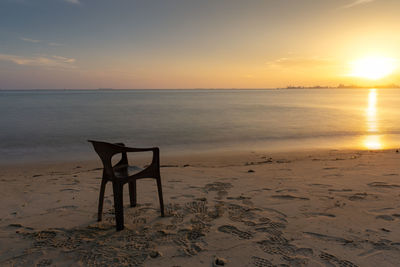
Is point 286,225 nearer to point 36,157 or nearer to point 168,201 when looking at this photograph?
point 168,201

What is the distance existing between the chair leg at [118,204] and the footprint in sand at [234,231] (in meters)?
1.29

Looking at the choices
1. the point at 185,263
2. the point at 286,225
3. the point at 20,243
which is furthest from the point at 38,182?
the point at 286,225

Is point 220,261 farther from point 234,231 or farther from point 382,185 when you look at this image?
point 382,185

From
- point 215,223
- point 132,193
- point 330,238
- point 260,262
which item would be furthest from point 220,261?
point 132,193

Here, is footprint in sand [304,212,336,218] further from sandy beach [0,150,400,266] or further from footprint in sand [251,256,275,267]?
footprint in sand [251,256,275,267]

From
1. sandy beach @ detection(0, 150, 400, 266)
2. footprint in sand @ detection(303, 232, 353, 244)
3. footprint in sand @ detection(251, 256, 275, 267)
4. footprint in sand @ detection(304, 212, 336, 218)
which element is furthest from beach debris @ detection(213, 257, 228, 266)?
footprint in sand @ detection(304, 212, 336, 218)

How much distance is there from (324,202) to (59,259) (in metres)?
3.83

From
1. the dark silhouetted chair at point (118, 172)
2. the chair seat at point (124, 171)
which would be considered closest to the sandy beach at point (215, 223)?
the dark silhouetted chair at point (118, 172)

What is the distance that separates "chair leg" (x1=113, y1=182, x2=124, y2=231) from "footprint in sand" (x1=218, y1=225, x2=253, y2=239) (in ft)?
4.23

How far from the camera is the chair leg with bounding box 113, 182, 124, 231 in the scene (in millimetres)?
3232

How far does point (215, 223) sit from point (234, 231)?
32 cm

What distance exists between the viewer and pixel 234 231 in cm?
341

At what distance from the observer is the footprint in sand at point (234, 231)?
329 cm

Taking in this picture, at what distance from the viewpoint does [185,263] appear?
9.00ft
